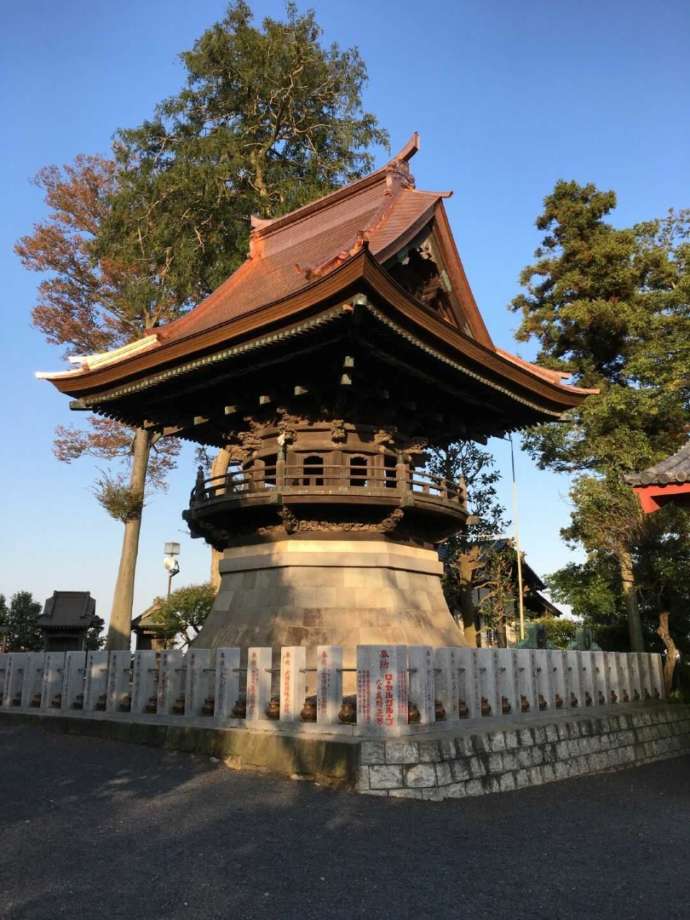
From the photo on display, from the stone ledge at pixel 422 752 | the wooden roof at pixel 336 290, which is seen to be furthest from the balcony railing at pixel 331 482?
the stone ledge at pixel 422 752

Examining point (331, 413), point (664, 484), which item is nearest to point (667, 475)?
point (664, 484)

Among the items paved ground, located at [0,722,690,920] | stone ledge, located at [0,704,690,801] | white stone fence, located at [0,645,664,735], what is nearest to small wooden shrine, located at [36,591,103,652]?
white stone fence, located at [0,645,664,735]

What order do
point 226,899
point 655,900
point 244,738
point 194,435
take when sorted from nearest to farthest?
point 226,899 < point 655,900 < point 244,738 < point 194,435

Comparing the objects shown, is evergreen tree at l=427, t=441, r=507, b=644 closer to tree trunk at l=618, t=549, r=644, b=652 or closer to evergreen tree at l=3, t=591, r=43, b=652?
tree trunk at l=618, t=549, r=644, b=652

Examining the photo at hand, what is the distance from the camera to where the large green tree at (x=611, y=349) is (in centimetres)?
1809

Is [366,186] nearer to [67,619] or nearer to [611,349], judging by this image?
[611,349]

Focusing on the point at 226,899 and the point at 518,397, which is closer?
the point at 226,899

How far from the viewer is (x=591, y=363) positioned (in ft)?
69.1

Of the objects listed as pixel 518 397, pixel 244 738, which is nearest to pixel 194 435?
pixel 518 397

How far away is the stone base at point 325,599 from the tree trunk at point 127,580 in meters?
6.94

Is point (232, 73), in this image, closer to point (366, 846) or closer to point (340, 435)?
point (340, 435)

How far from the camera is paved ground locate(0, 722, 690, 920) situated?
3818mm

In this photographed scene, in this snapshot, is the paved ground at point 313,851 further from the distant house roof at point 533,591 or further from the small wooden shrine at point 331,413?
the distant house roof at point 533,591

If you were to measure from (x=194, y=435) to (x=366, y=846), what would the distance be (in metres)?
10.4
